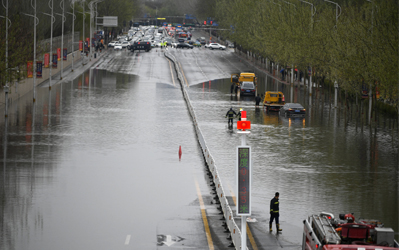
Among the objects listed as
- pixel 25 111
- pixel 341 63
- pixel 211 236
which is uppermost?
pixel 341 63

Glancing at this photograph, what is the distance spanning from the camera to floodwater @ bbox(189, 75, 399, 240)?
22750 mm

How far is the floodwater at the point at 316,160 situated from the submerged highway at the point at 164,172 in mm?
50

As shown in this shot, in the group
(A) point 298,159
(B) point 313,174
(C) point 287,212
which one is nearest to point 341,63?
(A) point 298,159

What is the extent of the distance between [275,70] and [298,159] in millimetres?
61020

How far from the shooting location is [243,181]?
51.8 feet

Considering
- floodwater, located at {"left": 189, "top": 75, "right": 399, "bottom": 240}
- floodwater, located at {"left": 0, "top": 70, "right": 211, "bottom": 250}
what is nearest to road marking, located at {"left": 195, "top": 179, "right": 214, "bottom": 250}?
floodwater, located at {"left": 0, "top": 70, "right": 211, "bottom": 250}

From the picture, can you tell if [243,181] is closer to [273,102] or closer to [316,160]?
[316,160]

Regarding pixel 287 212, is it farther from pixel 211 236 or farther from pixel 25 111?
pixel 25 111

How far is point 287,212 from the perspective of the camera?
21.7 meters

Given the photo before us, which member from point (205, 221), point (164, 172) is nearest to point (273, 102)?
point (164, 172)

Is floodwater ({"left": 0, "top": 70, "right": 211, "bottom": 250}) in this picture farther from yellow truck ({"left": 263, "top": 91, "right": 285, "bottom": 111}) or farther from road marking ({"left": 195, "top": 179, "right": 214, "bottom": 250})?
yellow truck ({"left": 263, "top": 91, "right": 285, "bottom": 111})

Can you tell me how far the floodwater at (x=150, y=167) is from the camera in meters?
20.4

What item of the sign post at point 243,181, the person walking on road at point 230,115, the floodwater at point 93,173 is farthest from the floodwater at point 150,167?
the sign post at point 243,181

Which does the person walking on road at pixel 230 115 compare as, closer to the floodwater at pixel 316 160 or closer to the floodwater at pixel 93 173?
the floodwater at pixel 316 160
